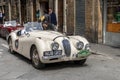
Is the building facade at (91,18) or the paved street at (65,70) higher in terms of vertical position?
the building facade at (91,18)

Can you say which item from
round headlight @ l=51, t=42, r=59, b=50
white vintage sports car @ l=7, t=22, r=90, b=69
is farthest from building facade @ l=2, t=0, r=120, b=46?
round headlight @ l=51, t=42, r=59, b=50

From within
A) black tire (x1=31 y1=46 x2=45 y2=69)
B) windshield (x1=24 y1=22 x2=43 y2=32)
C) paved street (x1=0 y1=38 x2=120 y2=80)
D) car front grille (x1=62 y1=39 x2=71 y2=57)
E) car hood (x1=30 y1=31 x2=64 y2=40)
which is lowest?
paved street (x1=0 y1=38 x2=120 y2=80)

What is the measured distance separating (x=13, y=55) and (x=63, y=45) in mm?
3549

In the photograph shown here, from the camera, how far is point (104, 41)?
49.8 feet

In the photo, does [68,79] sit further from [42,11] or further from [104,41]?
[42,11]

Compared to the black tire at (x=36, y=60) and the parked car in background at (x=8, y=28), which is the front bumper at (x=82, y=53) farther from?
the parked car in background at (x=8, y=28)

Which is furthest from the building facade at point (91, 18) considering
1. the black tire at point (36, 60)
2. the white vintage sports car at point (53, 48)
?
the black tire at point (36, 60)

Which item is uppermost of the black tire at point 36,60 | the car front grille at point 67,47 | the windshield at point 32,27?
the windshield at point 32,27

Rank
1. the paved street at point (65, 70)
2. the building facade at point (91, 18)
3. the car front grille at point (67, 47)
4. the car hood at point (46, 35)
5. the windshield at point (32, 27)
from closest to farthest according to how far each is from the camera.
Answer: the paved street at point (65, 70)
the car front grille at point (67, 47)
the car hood at point (46, 35)
the windshield at point (32, 27)
the building facade at point (91, 18)

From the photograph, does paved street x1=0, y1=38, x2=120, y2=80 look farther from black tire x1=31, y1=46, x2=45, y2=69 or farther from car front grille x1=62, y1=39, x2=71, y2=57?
car front grille x1=62, y1=39, x2=71, y2=57

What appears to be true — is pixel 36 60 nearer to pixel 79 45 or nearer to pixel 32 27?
pixel 79 45

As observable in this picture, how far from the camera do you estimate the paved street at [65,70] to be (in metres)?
8.17

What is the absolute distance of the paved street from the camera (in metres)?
8.17

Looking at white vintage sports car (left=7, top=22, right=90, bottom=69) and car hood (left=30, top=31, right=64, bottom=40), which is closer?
white vintage sports car (left=7, top=22, right=90, bottom=69)
